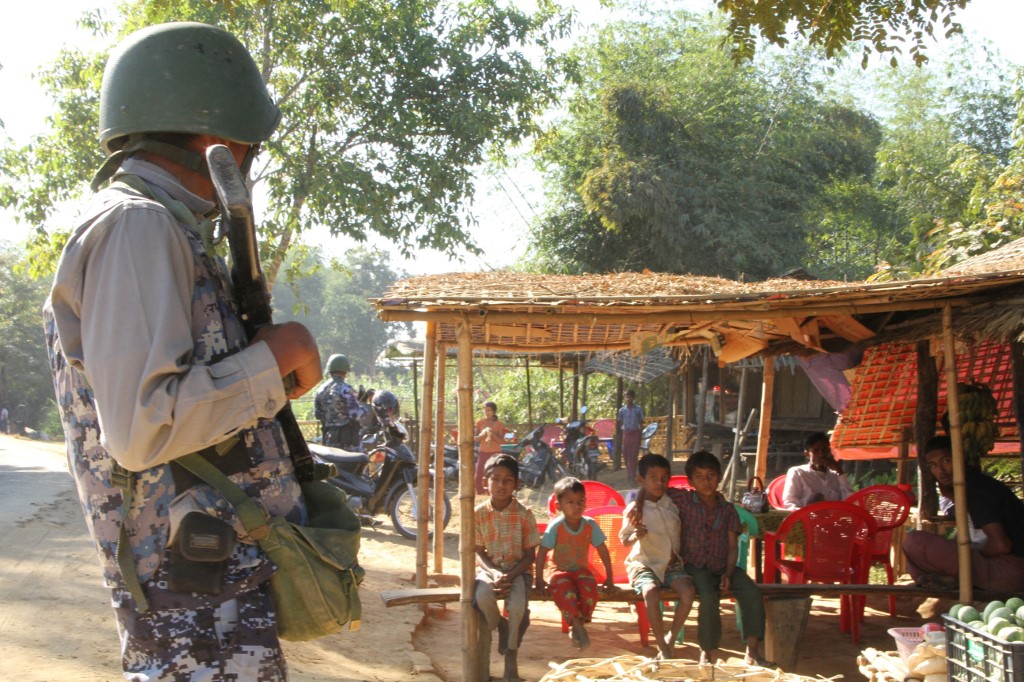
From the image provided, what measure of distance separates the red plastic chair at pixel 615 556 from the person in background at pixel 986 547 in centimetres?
177

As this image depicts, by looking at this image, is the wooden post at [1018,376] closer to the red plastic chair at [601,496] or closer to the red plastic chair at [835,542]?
the red plastic chair at [835,542]

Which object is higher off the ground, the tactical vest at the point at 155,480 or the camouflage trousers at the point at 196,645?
the tactical vest at the point at 155,480

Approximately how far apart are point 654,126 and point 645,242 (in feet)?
7.93

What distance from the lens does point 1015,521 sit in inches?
223

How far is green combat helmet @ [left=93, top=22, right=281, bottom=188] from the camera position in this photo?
5.65 feet

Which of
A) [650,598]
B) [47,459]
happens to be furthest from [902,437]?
[47,459]

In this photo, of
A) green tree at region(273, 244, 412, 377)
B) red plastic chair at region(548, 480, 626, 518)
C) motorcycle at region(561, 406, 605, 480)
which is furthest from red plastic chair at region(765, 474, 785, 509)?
green tree at region(273, 244, 412, 377)

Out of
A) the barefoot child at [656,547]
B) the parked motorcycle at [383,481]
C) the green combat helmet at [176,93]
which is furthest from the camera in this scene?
the parked motorcycle at [383,481]

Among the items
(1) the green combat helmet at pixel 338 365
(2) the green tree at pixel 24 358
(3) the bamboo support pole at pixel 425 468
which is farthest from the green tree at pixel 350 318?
(3) the bamboo support pole at pixel 425 468

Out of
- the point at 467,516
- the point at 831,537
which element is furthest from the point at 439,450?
the point at 831,537

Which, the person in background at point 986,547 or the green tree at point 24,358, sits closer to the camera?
the person in background at point 986,547

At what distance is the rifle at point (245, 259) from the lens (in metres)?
1.60

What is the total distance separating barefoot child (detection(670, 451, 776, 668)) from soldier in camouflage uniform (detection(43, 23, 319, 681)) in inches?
175

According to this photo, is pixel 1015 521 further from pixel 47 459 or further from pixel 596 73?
pixel 596 73
